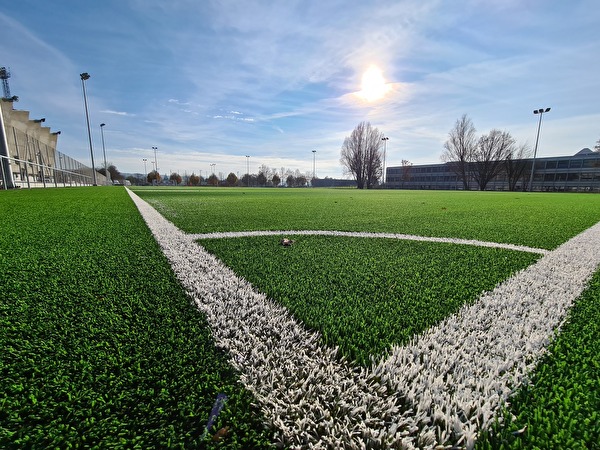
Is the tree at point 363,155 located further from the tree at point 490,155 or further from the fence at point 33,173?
the fence at point 33,173

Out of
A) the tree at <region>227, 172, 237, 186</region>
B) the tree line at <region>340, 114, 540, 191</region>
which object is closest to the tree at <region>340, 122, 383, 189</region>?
the tree line at <region>340, 114, 540, 191</region>

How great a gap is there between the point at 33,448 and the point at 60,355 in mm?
393

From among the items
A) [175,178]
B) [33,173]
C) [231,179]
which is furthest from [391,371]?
[175,178]

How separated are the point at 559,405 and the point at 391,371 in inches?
17.6

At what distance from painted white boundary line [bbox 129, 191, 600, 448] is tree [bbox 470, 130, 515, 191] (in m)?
61.8

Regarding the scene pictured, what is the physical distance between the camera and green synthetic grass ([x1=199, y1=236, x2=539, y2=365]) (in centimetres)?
125

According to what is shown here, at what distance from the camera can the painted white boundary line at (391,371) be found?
76 centimetres

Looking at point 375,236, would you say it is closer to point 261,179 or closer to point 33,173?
point 33,173

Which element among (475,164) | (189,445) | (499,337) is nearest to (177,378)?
(189,445)

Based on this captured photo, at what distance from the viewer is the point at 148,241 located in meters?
2.86

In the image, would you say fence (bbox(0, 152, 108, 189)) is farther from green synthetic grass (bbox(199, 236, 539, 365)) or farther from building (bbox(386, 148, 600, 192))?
building (bbox(386, 148, 600, 192))

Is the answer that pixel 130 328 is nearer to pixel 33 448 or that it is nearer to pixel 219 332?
pixel 219 332

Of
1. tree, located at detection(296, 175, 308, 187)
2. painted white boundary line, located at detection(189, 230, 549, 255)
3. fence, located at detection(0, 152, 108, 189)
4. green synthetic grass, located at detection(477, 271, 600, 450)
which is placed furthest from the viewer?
tree, located at detection(296, 175, 308, 187)

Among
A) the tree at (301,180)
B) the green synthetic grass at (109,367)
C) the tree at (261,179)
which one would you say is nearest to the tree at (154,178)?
the tree at (261,179)
